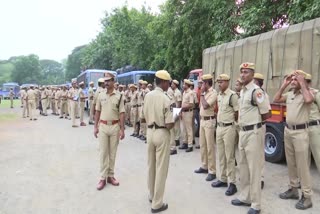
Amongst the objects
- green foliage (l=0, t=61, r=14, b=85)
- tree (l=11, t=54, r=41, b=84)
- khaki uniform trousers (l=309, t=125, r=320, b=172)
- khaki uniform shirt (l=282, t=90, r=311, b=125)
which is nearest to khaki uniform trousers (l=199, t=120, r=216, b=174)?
Answer: khaki uniform shirt (l=282, t=90, r=311, b=125)

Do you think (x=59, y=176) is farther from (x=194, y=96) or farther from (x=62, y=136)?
(x=62, y=136)

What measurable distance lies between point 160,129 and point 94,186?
6.49 ft

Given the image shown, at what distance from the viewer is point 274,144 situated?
7562mm

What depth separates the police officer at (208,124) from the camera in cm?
643

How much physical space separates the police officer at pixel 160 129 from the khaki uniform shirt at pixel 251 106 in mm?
990

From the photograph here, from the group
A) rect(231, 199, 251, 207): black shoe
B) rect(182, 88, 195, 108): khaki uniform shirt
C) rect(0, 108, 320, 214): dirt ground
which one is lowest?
rect(0, 108, 320, 214): dirt ground

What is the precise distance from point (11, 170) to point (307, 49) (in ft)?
20.6

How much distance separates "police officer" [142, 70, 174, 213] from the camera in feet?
15.8

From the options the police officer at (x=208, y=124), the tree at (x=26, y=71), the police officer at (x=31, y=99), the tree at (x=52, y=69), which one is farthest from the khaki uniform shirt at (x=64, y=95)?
the tree at (x=52, y=69)

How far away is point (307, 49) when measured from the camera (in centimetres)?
657

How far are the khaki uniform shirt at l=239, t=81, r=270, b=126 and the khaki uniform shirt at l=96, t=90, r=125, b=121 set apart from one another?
7.40 ft

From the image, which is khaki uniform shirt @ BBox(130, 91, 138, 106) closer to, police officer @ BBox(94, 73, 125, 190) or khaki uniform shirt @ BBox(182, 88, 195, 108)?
khaki uniform shirt @ BBox(182, 88, 195, 108)

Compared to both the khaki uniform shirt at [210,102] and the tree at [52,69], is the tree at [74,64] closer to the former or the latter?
the tree at [52,69]

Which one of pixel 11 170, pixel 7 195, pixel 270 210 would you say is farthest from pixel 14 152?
pixel 270 210
